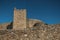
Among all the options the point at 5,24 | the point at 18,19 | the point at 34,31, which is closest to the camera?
Result: the point at 34,31

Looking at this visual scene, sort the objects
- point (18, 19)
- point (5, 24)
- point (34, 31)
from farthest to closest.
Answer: point (5, 24) < point (18, 19) < point (34, 31)

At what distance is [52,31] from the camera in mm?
10164

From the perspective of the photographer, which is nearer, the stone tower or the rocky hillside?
the rocky hillside

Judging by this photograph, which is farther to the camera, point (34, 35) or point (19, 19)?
point (19, 19)

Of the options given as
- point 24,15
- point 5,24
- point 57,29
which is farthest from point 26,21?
point 57,29

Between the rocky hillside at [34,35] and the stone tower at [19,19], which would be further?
the stone tower at [19,19]

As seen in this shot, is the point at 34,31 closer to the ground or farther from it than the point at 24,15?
closer to the ground

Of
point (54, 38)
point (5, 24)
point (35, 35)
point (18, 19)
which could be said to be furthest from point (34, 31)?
point (5, 24)

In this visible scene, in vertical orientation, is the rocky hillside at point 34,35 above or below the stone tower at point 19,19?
below

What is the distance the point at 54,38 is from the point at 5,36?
2618 millimetres

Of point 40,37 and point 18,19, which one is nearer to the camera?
point 40,37

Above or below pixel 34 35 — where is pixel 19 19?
above

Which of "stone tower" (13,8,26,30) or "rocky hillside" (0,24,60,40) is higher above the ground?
"stone tower" (13,8,26,30)

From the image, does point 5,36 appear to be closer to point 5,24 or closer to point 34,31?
point 34,31
